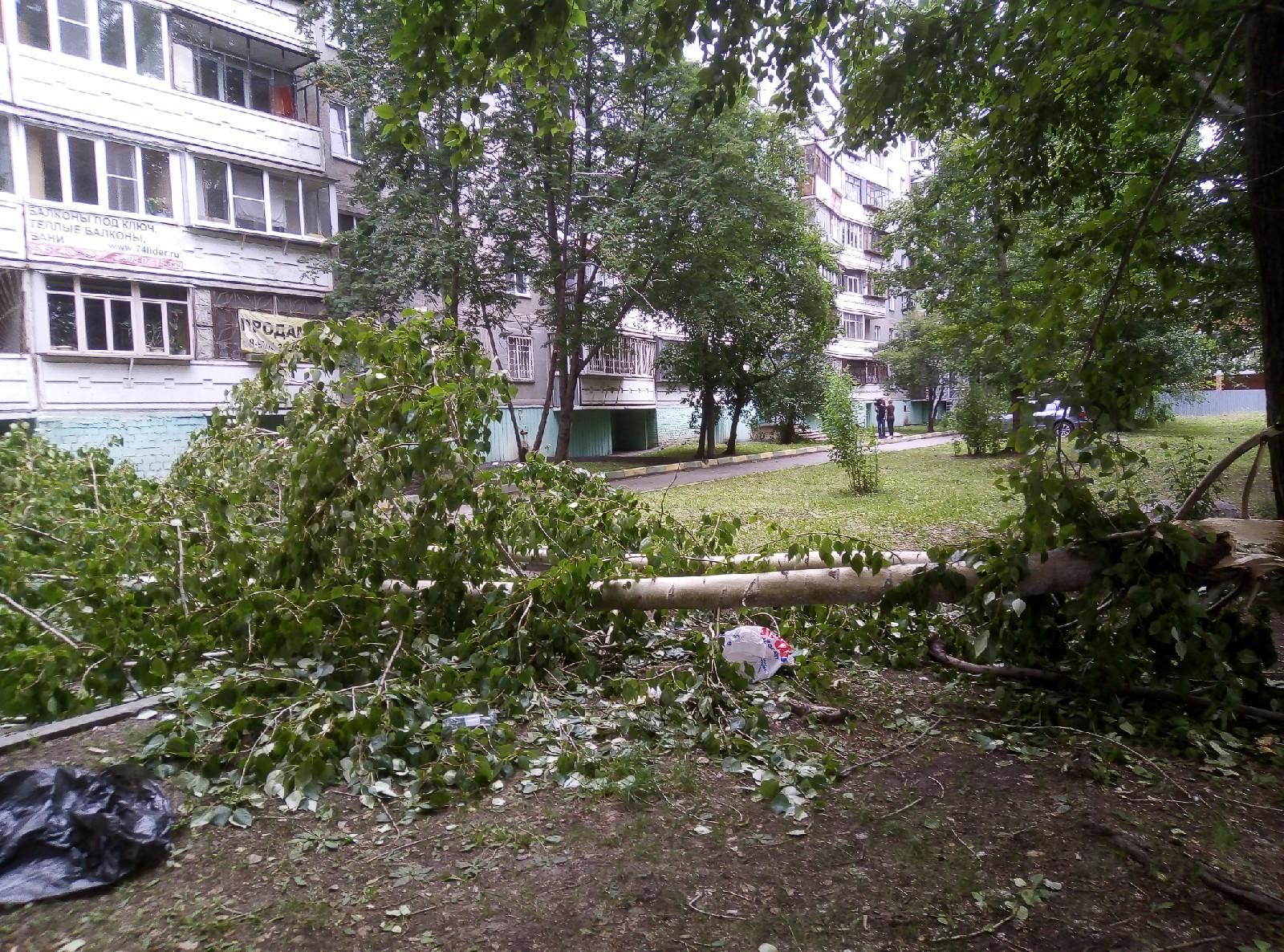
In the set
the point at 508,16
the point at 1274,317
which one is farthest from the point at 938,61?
the point at 508,16

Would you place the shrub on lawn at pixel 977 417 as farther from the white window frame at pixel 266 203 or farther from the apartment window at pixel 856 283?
the apartment window at pixel 856 283

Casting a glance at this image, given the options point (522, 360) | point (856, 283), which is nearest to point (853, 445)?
point (522, 360)

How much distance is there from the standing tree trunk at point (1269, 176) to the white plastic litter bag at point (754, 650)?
238 centimetres

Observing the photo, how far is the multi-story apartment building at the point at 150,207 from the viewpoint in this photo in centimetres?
1416

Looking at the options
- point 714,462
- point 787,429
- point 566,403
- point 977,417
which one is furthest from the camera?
point 787,429

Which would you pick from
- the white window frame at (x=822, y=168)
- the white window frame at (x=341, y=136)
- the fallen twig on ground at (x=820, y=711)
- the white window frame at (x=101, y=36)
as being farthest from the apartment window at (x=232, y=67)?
the white window frame at (x=822, y=168)

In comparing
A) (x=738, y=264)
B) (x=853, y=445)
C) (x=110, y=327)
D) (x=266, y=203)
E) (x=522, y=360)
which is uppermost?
(x=266, y=203)

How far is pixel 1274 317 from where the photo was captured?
3863 mm

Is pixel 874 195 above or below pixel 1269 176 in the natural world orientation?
above

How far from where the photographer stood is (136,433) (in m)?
15.6

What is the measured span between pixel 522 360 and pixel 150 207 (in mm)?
10089

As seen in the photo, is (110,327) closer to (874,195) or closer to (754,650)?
(754,650)

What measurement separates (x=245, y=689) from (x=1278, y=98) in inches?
203

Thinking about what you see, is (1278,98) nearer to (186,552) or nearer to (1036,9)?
(1036,9)
